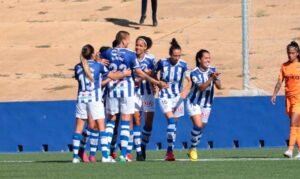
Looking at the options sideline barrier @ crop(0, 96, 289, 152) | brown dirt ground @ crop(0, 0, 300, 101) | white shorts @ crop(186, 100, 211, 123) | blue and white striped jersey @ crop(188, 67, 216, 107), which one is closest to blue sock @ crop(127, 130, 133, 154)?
white shorts @ crop(186, 100, 211, 123)

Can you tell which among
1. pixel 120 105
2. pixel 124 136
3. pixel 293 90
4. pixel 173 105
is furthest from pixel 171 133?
pixel 293 90

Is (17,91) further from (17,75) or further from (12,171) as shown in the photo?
(12,171)

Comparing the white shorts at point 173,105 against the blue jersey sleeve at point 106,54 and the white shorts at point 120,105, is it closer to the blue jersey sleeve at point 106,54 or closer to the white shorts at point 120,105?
the white shorts at point 120,105

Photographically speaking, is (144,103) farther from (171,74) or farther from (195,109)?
(195,109)

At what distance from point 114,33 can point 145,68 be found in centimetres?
2850

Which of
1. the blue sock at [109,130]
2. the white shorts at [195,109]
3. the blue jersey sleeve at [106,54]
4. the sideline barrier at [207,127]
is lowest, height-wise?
the sideline barrier at [207,127]

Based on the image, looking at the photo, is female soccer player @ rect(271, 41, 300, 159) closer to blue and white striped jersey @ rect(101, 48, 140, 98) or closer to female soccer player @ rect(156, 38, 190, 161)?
female soccer player @ rect(156, 38, 190, 161)

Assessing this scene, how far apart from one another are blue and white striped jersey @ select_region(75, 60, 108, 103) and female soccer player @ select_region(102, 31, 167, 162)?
0.32 metres

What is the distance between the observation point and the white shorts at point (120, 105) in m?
22.2

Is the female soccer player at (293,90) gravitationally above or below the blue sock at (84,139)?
above

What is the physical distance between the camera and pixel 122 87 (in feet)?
72.8

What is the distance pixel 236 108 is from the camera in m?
30.5

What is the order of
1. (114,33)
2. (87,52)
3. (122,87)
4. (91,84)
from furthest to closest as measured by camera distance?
(114,33), (122,87), (91,84), (87,52)

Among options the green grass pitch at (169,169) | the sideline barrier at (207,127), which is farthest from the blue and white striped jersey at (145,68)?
the sideline barrier at (207,127)
